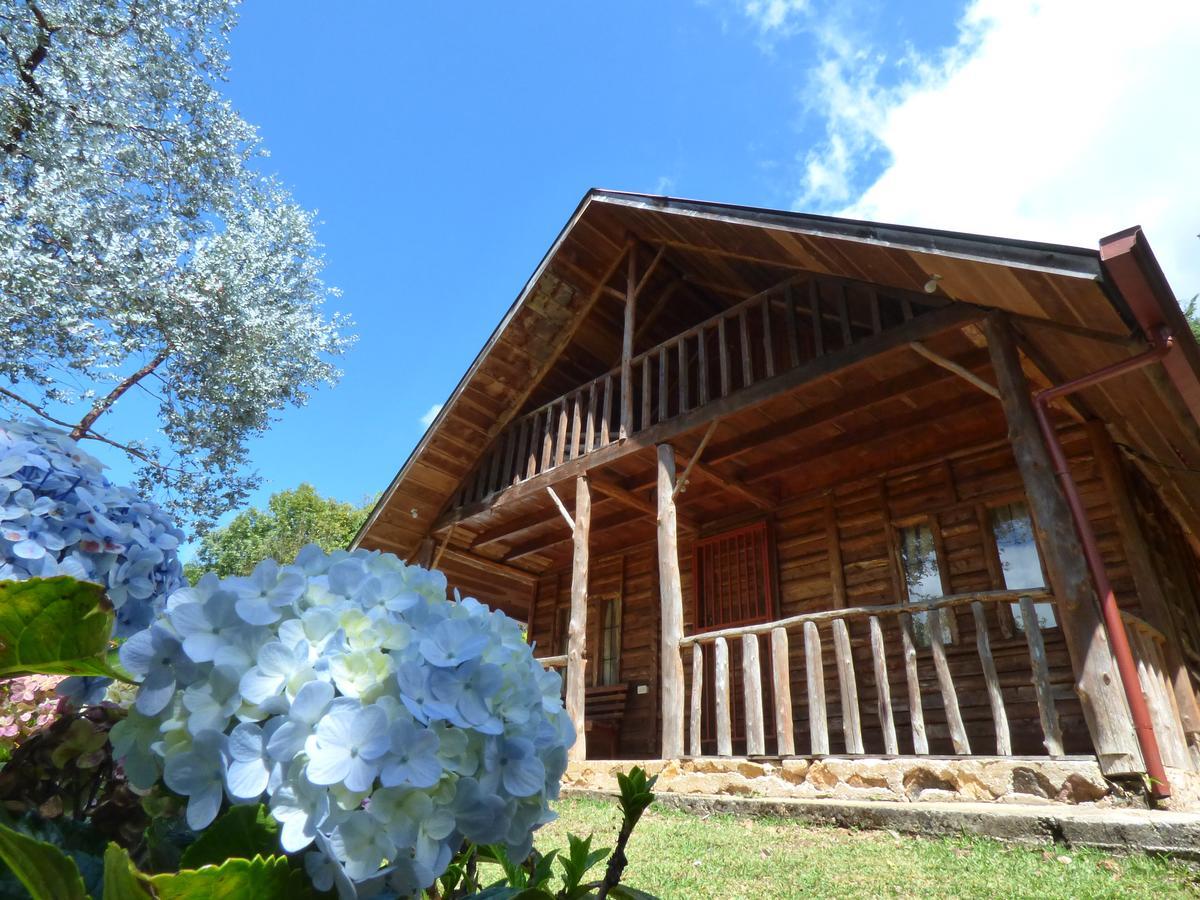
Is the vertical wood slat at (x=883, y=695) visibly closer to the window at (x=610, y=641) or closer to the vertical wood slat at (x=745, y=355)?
the vertical wood slat at (x=745, y=355)

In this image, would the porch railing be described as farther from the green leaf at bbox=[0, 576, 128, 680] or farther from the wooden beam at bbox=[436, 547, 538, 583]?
the wooden beam at bbox=[436, 547, 538, 583]

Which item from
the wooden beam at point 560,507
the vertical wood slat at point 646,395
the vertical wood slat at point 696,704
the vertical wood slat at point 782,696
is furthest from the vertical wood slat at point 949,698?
the wooden beam at point 560,507

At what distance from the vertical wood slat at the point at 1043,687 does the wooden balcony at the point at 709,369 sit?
8.18 feet

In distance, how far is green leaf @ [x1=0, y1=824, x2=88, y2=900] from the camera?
0.45m

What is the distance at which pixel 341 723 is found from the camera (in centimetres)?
65

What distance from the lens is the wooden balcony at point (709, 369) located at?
21.4 feet

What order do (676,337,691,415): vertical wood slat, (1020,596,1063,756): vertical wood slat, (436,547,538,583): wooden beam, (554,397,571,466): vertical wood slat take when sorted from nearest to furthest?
(1020,596,1063,756): vertical wood slat → (676,337,691,415): vertical wood slat → (554,397,571,466): vertical wood slat → (436,547,538,583): wooden beam

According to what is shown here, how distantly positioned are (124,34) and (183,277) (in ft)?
14.9

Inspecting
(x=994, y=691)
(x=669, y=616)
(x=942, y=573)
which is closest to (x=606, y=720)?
(x=669, y=616)

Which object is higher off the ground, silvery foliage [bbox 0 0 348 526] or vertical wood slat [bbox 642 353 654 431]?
silvery foliage [bbox 0 0 348 526]

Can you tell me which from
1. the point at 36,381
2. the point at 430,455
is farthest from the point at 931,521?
the point at 36,381

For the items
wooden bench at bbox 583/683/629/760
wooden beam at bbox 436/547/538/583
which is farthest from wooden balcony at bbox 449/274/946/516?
wooden bench at bbox 583/683/629/760

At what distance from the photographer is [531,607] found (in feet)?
40.6

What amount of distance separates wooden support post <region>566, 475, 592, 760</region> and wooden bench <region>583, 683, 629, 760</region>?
7.73 ft
